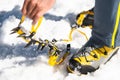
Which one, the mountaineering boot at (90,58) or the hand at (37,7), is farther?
the mountaineering boot at (90,58)

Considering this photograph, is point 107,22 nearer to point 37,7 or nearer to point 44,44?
point 44,44

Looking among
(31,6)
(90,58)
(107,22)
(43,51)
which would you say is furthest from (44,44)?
(31,6)

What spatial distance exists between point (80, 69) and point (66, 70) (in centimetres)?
10

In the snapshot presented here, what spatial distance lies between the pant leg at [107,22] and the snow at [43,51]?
0.17m

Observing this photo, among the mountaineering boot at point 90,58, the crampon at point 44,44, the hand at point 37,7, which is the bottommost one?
the mountaineering boot at point 90,58

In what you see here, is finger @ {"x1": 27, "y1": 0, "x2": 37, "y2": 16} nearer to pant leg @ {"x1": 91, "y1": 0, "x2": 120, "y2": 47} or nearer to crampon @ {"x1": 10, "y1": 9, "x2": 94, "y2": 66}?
crampon @ {"x1": 10, "y1": 9, "x2": 94, "y2": 66}

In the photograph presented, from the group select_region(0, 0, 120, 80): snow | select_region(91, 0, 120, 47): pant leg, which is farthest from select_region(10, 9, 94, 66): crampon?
select_region(91, 0, 120, 47): pant leg

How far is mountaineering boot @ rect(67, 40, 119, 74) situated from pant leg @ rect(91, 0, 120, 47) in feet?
0.15

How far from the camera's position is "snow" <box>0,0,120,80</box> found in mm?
2195

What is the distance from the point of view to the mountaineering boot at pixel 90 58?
7.24 ft

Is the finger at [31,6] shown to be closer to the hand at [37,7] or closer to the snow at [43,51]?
the hand at [37,7]

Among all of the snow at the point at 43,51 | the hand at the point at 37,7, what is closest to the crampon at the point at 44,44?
the snow at the point at 43,51

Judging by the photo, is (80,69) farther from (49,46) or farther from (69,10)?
(69,10)

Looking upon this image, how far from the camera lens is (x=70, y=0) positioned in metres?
3.24
